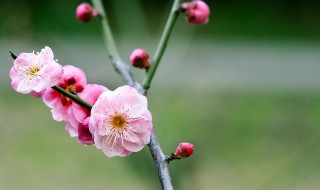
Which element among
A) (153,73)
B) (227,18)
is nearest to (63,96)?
(153,73)

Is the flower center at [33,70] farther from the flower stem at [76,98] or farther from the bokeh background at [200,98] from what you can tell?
the bokeh background at [200,98]

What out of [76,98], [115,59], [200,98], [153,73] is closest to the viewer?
[76,98]

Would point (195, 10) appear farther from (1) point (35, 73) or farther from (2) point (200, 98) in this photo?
(2) point (200, 98)

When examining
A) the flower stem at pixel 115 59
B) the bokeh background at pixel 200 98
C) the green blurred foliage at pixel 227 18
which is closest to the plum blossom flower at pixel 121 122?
the flower stem at pixel 115 59

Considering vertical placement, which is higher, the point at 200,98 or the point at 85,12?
the point at 85,12

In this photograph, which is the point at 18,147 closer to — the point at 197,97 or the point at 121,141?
the point at 197,97

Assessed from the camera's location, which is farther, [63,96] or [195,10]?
[195,10]

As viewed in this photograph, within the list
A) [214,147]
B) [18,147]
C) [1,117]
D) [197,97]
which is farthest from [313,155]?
[1,117]
